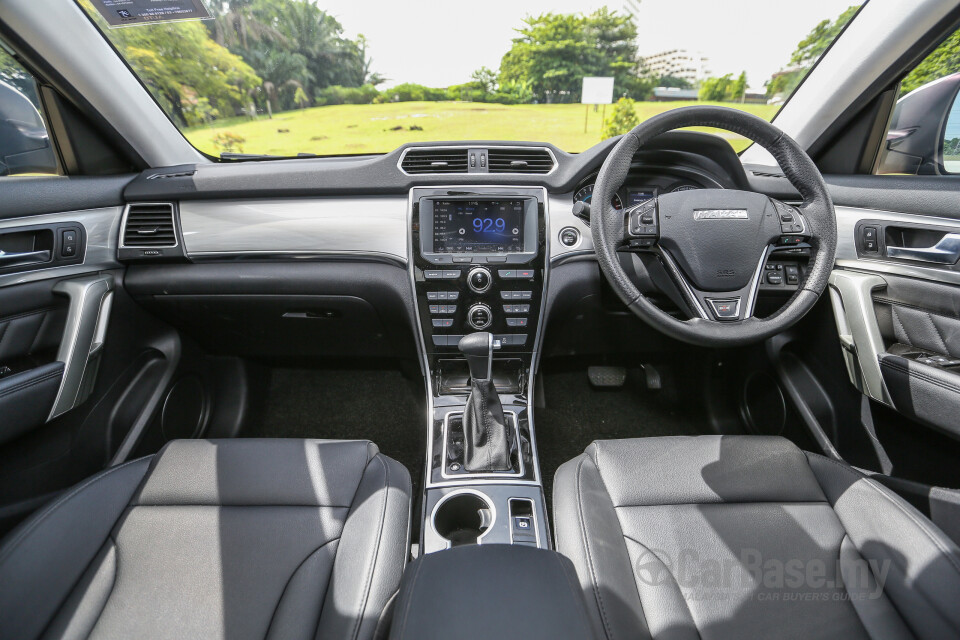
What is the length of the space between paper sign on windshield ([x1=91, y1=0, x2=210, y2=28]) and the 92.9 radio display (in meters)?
1.04

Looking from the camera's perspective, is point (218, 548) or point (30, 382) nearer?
point (218, 548)

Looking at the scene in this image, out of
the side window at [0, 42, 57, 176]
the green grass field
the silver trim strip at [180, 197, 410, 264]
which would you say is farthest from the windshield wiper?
the side window at [0, 42, 57, 176]

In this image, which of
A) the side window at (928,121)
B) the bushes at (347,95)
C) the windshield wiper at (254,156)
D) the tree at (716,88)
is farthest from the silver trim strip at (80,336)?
the side window at (928,121)

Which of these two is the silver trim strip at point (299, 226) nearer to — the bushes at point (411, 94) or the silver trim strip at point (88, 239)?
the silver trim strip at point (88, 239)

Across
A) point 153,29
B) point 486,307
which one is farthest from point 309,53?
point 486,307

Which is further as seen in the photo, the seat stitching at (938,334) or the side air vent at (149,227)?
the side air vent at (149,227)

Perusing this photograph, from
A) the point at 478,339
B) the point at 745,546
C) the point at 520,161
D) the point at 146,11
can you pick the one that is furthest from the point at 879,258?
the point at 146,11

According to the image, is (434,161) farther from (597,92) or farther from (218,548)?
(218,548)

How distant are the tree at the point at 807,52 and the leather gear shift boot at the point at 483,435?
1622mm

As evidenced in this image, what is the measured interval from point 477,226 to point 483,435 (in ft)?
2.36

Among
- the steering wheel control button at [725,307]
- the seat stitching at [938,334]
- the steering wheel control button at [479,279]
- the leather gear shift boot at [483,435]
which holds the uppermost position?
the steering wheel control button at [725,307]

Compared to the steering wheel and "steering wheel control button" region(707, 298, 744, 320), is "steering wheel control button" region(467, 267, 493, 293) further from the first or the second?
"steering wheel control button" region(707, 298, 744, 320)

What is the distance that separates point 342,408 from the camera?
250cm

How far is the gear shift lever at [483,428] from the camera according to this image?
1571mm
